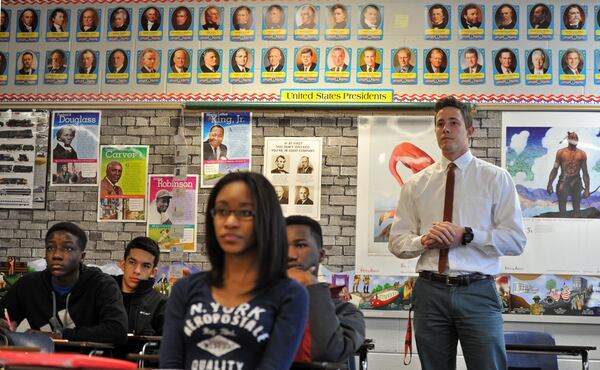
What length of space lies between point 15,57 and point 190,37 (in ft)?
4.36

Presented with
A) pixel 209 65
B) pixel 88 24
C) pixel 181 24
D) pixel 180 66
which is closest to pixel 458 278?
pixel 209 65

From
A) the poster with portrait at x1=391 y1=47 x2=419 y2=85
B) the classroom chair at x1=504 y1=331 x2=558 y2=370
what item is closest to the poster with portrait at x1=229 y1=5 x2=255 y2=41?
the poster with portrait at x1=391 y1=47 x2=419 y2=85

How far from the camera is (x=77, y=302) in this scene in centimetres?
404

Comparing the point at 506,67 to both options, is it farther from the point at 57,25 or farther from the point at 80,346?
the point at 80,346

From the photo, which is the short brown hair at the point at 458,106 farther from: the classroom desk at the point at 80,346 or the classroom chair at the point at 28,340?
the classroom chair at the point at 28,340

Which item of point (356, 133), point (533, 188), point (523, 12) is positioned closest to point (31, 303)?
point (356, 133)

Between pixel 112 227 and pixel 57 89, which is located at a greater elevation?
pixel 57 89

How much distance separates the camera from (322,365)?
7.93ft

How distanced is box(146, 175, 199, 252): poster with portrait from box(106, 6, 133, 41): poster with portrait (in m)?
1.09

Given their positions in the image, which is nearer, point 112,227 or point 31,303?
point 31,303

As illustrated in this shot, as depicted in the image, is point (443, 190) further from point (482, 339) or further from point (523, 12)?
point (523, 12)

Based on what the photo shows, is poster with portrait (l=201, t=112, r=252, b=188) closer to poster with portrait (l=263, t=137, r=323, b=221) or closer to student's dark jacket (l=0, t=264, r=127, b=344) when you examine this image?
poster with portrait (l=263, t=137, r=323, b=221)

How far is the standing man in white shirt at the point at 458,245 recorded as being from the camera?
3496 millimetres

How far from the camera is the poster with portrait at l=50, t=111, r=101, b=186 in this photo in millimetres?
5934
